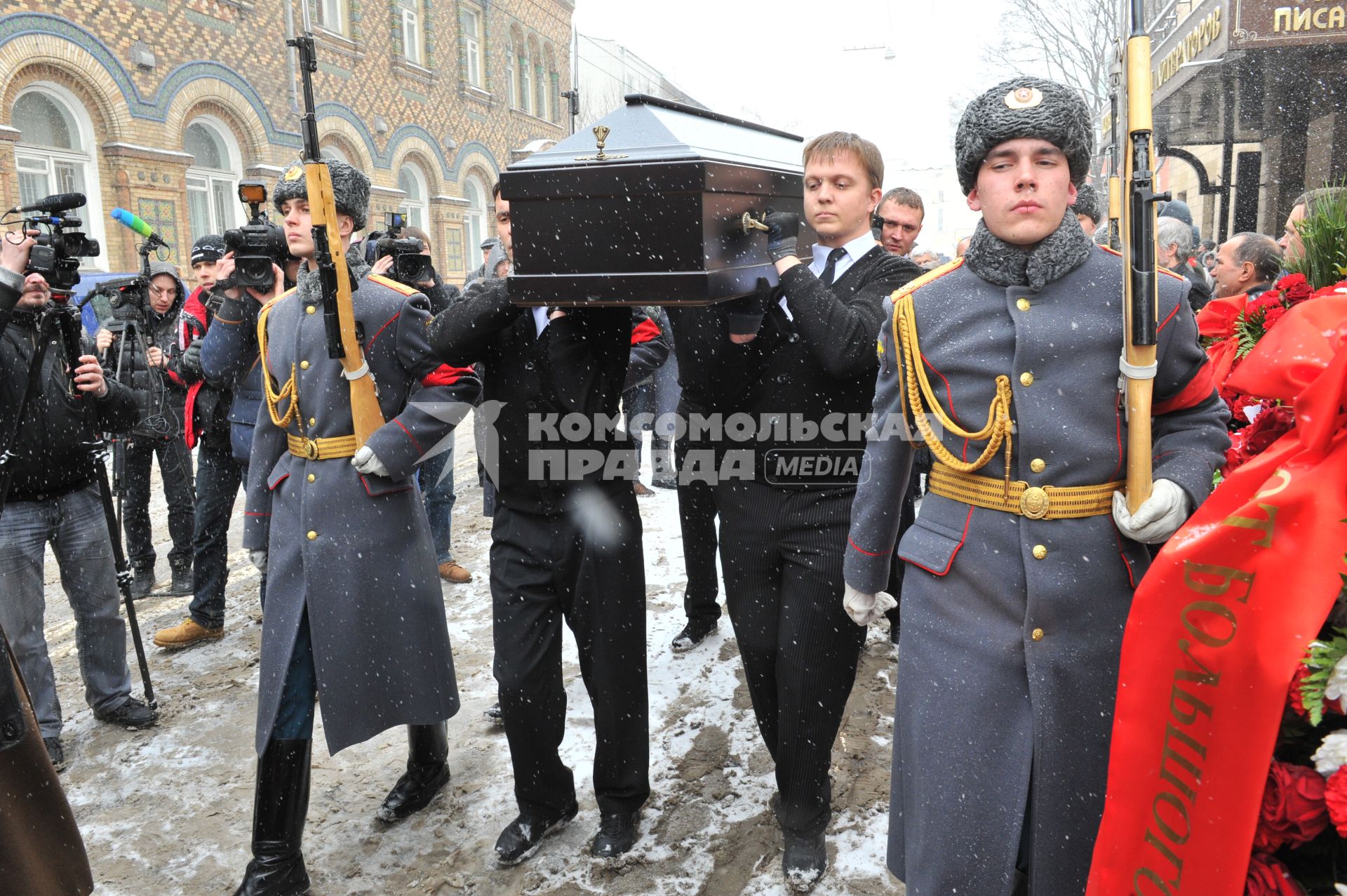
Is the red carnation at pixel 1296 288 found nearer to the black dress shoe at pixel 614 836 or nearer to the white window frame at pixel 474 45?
the black dress shoe at pixel 614 836

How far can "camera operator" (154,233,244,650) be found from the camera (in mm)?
5070

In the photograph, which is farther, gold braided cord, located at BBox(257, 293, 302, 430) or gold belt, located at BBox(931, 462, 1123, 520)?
gold braided cord, located at BBox(257, 293, 302, 430)

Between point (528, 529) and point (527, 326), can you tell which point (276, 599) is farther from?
point (527, 326)

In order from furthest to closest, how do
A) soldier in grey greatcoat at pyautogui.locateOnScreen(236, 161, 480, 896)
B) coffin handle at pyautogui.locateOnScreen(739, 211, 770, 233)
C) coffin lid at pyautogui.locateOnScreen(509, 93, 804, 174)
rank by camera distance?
1. soldier in grey greatcoat at pyautogui.locateOnScreen(236, 161, 480, 896)
2. coffin handle at pyautogui.locateOnScreen(739, 211, 770, 233)
3. coffin lid at pyautogui.locateOnScreen(509, 93, 804, 174)

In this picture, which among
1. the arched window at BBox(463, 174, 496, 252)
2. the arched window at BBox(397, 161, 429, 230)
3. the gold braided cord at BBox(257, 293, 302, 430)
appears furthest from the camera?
the arched window at BBox(463, 174, 496, 252)

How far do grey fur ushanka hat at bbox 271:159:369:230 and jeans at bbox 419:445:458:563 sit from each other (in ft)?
8.46

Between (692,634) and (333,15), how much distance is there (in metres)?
15.6

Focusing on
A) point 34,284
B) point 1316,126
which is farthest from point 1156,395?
point 1316,126

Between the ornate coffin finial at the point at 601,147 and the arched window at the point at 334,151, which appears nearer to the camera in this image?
the ornate coffin finial at the point at 601,147

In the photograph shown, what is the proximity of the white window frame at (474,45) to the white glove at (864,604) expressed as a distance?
20742 millimetres

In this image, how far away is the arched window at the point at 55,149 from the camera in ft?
38.9

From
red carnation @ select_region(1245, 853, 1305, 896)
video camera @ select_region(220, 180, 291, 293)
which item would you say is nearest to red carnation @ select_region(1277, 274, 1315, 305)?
red carnation @ select_region(1245, 853, 1305, 896)

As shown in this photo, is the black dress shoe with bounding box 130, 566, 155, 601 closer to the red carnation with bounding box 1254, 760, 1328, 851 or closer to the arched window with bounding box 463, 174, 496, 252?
the red carnation with bounding box 1254, 760, 1328, 851

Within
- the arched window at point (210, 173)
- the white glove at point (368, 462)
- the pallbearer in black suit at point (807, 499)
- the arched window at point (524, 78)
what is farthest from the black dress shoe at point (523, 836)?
the arched window at point (524, 78)
